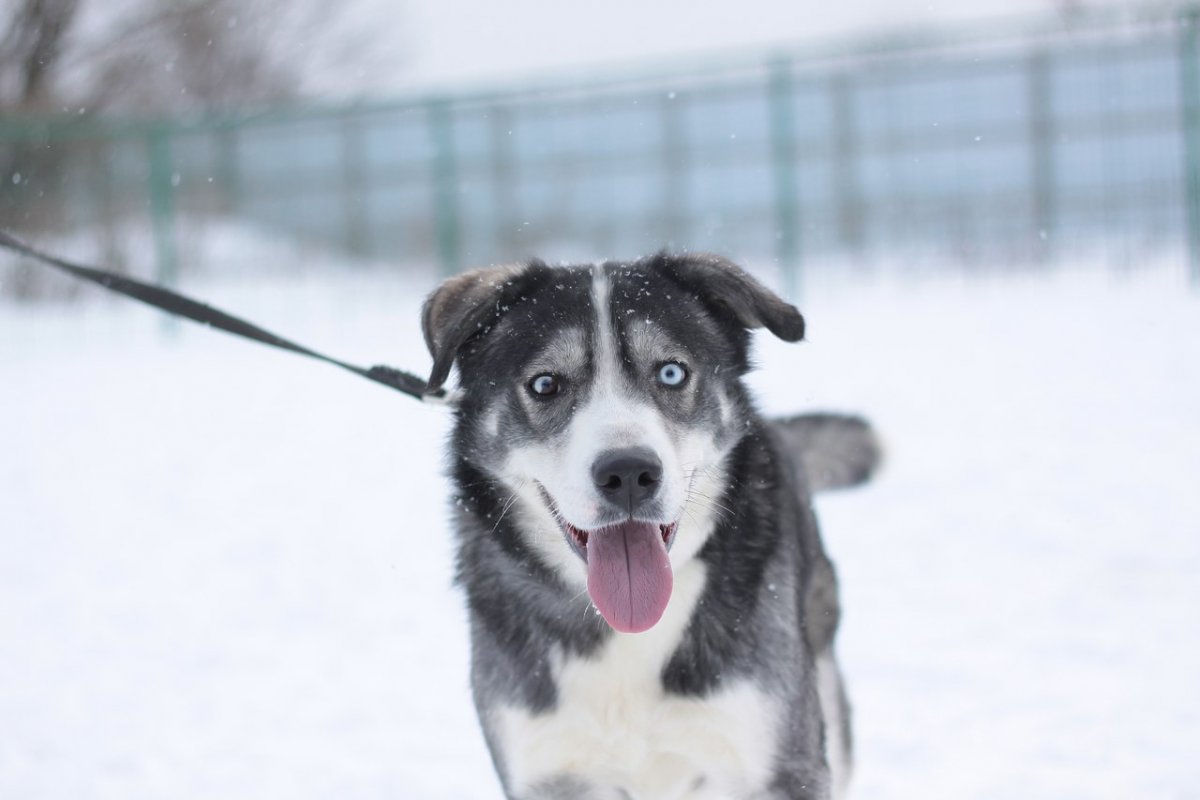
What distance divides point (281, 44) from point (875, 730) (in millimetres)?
22696

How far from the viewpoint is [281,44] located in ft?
75.3

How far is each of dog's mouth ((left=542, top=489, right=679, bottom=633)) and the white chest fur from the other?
0.21 m

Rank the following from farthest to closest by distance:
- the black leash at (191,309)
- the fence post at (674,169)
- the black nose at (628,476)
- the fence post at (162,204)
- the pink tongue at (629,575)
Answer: the fence post at (162,204), the fence post at (674,169), the black leash at (191,309), the pink tongue at (629,575), the black nose at (628,476)

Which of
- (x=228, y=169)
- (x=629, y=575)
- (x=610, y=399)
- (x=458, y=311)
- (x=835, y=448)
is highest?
(x=228, y=169)

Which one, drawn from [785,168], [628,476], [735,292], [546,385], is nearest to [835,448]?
[735,292]

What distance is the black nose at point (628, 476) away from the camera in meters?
2.00

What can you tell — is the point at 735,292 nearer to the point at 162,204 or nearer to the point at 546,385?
the point at 546,385

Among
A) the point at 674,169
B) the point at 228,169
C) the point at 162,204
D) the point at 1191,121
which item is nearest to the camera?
the point at 1191,121

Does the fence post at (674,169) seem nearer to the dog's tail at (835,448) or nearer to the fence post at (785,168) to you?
the fence post at (785,168)

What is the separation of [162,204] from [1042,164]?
9424 millimetres

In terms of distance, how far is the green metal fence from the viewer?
35.3 ft

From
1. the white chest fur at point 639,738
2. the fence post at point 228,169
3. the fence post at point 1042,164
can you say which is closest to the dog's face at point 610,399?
the white chest fur at point 639,738

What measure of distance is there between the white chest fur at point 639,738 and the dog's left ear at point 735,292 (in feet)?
2.50

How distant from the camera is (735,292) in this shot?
2457 mm
